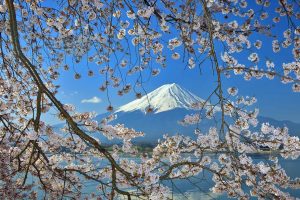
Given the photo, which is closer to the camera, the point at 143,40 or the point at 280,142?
the point at 280,142

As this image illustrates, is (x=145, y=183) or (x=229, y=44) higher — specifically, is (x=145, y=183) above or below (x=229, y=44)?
below

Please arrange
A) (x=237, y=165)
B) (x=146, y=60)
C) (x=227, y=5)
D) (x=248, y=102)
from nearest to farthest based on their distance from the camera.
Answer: (x=237, y=165) → (x=248, y=102) → (x=227, y=5) → (x=146, y=60)

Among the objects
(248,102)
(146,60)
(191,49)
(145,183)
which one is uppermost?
(146,60)

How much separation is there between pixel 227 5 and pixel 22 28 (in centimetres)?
275

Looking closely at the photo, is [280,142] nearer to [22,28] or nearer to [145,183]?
[145,183]

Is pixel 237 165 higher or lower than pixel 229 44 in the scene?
lower

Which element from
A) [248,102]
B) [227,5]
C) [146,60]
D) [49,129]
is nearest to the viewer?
[49,129]

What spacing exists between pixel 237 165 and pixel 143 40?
8.60 feet

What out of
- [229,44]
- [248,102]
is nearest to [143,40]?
[229,44]

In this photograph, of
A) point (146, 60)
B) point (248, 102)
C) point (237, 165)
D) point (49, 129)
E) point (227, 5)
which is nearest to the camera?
point (237, 165)

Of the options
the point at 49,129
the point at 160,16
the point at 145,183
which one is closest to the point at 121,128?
the point at 160,16

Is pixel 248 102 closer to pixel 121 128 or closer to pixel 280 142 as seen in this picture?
pixel 280 142

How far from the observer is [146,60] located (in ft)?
18.3

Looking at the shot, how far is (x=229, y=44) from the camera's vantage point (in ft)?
17.1
